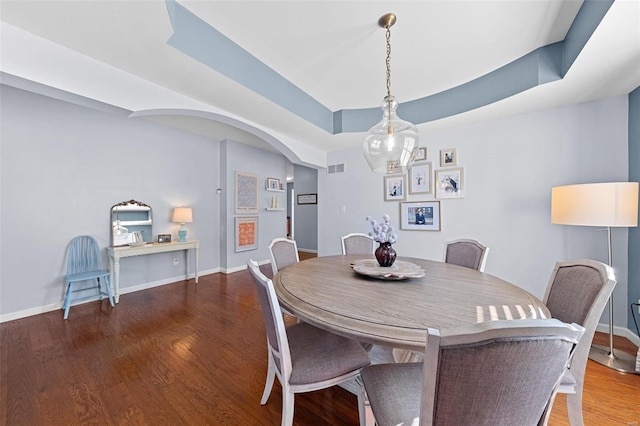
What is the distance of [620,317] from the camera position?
2.39 m

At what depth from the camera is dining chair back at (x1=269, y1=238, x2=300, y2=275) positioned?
2248mm

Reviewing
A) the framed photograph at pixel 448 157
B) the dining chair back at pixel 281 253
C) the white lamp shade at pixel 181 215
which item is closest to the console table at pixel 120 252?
the white lamp shade at pixel 181 215

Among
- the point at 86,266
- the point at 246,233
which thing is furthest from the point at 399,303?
the point at 246,233

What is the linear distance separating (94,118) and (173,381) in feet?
11.6

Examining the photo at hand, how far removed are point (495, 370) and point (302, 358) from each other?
0.92 meters

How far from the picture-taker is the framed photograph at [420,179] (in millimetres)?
3482

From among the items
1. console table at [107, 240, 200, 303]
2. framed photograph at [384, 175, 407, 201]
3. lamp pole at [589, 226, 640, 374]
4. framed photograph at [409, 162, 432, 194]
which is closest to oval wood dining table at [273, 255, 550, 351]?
lamp pole at [589, 226, 640, 374]

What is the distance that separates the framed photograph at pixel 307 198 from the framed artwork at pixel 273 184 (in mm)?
Result: 1711

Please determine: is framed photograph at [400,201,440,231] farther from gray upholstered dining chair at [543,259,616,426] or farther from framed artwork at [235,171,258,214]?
framed artwork at [235,171,258,214]

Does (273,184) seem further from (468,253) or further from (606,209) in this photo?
(606,209)

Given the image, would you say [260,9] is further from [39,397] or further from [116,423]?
[39,397]

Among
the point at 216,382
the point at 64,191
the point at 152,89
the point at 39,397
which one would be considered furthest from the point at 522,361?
the point at 64,191

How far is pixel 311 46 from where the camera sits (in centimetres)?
213

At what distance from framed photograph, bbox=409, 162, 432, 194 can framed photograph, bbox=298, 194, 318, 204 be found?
4.01m
